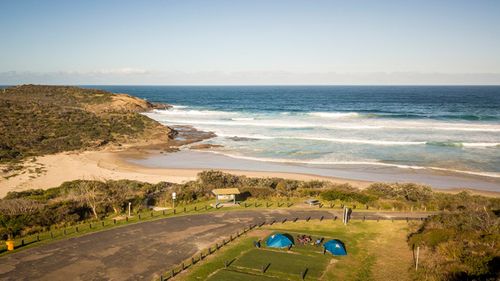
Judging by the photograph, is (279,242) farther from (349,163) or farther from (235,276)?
(349,163)

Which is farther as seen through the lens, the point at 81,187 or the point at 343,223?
the point at 81,187

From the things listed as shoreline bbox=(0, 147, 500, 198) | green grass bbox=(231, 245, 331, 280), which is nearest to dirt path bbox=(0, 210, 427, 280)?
green grass bbox=(231, 245, 331, 280)

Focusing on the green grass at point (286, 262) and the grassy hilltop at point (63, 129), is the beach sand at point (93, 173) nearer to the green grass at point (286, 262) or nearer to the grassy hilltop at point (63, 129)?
the grassy hilltop at point (63, 129)

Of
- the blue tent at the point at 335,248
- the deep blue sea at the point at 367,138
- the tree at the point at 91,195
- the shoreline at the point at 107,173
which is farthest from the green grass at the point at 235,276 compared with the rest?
the deep blue sea at the point at 367,138

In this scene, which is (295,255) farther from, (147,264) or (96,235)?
(96,235)

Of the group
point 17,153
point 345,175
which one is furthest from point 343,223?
point 17,153
